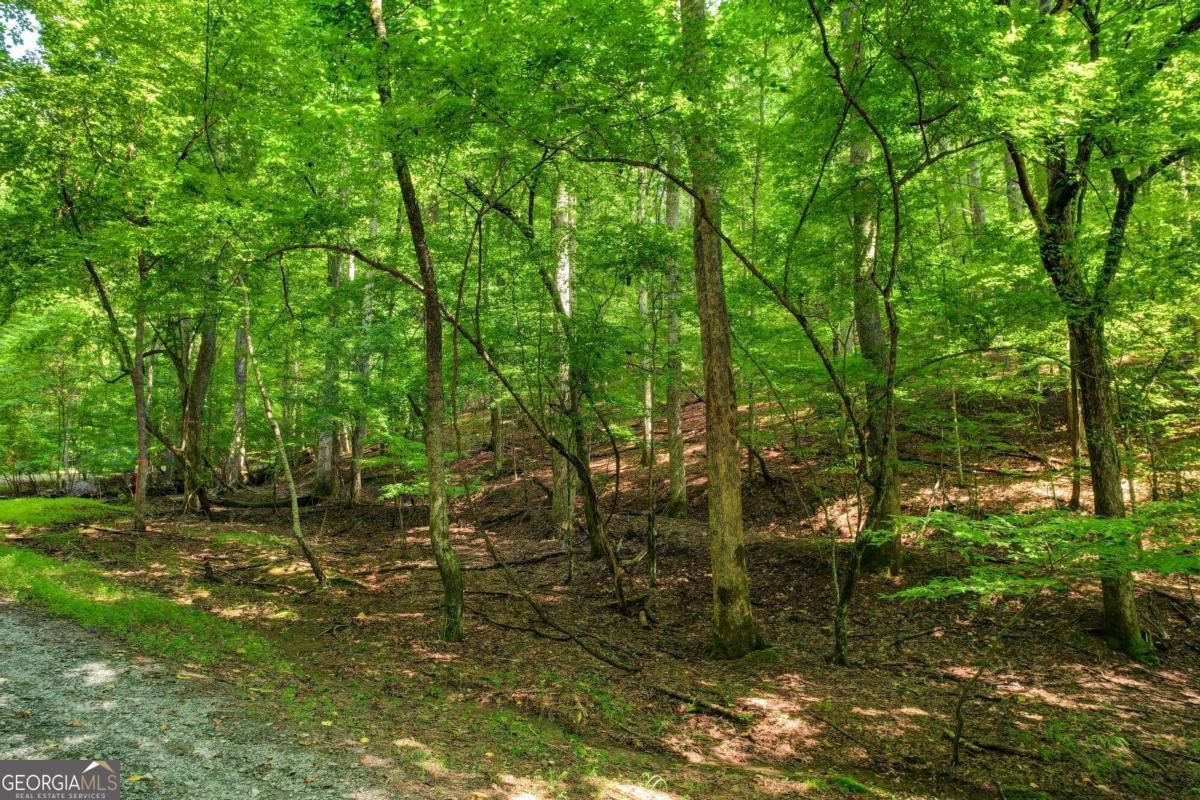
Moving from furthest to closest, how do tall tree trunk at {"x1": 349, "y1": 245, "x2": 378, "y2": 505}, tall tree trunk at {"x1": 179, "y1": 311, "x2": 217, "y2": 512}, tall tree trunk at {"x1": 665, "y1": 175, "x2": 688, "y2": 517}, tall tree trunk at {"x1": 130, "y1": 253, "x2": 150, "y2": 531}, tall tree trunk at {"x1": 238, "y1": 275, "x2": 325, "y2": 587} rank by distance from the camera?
tall tree trunk at {"x1": 179, "y1": 311, "x2": 217, "y2": 512}
tall tree trunk at {"x1": 349, "y1": 245, "x2": 378, "y2": 505}
tall tree trunk at {"x1": 665, "y1": 175, "x2": 688, "y2": 517}
tall tree trunk at {"x1": 130, "y1": 253, "x2": 150, "y2": 531}
tall tree trunk at {"x1": 238, "y1": 275, "x2": 325, "y2": 587}

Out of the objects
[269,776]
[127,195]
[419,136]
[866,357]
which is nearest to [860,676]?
[866,357]

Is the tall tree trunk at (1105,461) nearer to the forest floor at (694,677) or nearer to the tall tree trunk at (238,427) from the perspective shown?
the forest floor at (694,677)

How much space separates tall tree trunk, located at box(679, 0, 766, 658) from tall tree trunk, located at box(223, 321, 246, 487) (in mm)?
14727

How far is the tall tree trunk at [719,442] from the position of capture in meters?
6.79

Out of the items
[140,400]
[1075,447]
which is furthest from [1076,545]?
[140,400]

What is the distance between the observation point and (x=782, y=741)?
521 centimetres

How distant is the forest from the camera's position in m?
4.69

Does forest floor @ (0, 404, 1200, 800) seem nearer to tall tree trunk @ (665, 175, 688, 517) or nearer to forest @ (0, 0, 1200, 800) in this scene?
forest @ (0, 0, 1200, 800)

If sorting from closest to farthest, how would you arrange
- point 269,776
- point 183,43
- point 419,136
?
point 269,776 → point 419,136 → point 183,43

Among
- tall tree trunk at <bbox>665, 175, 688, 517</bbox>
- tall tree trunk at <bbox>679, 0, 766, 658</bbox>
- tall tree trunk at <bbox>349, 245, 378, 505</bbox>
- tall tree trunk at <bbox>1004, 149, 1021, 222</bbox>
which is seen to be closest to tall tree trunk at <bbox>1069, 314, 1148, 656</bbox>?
tall tree trunk at <bbox>1004, 149, 1021, 222</bbox>

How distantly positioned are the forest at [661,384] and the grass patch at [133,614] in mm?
83

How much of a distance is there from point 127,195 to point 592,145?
8.48 m

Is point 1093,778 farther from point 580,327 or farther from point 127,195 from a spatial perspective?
point 127,195

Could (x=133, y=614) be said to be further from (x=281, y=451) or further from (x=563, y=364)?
(x=563, y=364)
